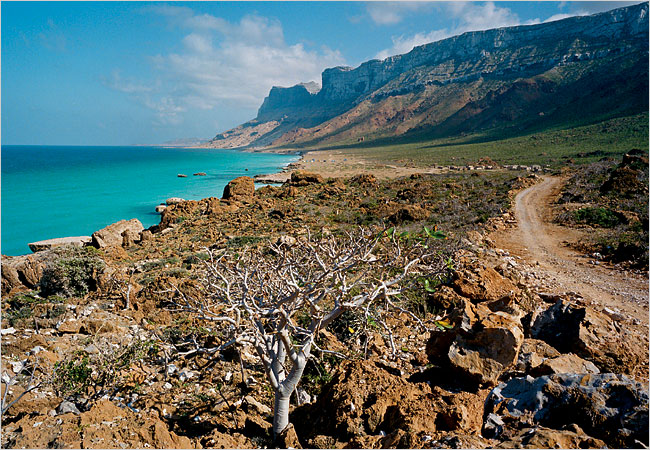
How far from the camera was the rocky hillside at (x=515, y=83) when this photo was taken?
7469 cm

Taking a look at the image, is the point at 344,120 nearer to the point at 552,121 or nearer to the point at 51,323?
the point at 552,121

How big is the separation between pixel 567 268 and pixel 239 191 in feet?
74.2

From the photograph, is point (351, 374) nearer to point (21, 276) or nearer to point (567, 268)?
point (567, 268)

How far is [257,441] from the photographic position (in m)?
3.78

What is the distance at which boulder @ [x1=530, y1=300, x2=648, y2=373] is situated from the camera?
480cm

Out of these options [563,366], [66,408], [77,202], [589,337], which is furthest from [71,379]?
[77,202]

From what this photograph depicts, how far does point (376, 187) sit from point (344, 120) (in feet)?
465

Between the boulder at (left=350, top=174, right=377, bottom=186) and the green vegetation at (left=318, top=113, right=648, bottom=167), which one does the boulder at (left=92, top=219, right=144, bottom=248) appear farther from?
the green vegetation at (left=318, top=113, right=648, bottom=167)

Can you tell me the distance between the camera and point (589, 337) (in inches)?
199

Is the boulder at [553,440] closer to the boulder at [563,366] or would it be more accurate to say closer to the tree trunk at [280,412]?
the boulder at [563,366]

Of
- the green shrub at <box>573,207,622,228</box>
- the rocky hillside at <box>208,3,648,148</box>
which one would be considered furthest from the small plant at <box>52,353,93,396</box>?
the rocky hillside at <box>208,3,648,148</box>

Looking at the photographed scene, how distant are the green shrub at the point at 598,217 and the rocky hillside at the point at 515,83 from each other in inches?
2588

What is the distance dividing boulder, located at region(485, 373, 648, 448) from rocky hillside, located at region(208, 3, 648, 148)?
79.7 metres

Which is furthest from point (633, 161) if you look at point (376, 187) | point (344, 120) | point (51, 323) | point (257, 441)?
point (344, 120)
